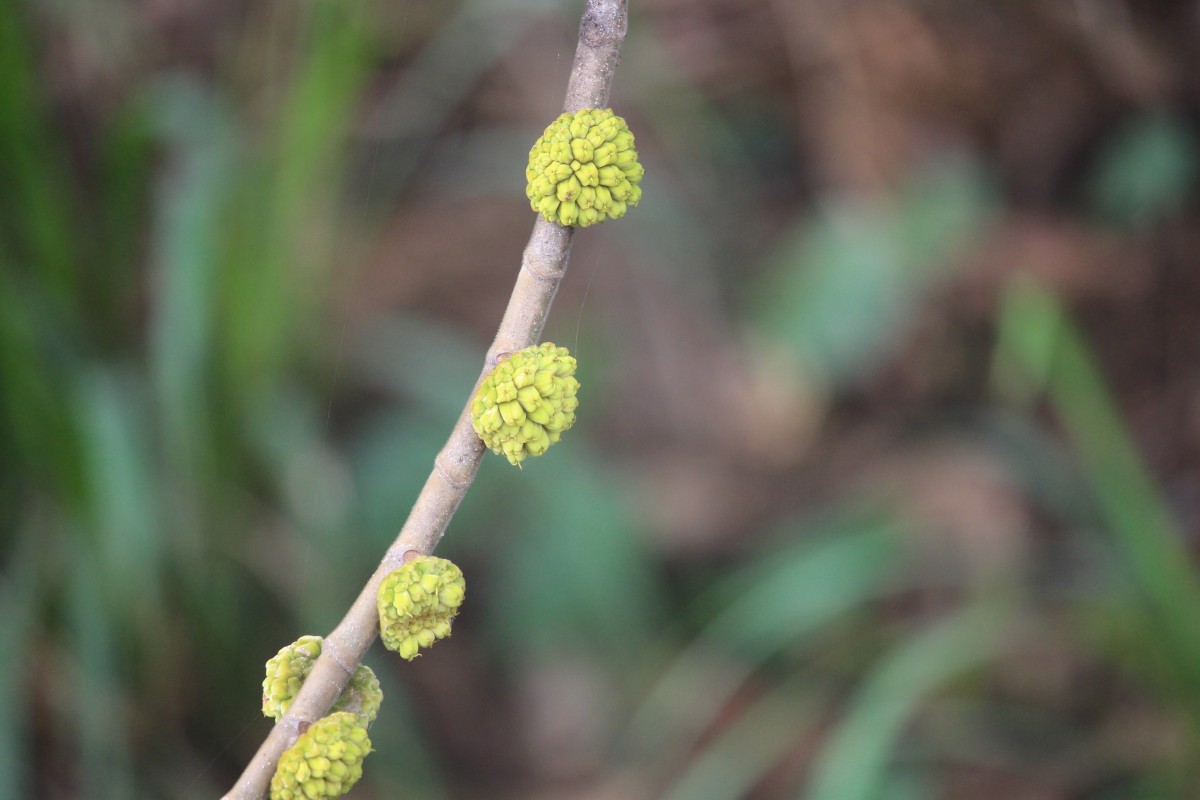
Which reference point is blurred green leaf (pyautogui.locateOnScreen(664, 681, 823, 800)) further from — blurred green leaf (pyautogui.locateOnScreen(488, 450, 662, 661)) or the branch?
the branch

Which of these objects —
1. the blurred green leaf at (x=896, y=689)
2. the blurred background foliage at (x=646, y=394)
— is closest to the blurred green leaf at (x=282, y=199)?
the blurred background foliage at (x=646, y=394)

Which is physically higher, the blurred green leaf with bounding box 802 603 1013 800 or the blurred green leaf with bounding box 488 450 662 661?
the blurred green leaf with bounding box 488 450 662 661

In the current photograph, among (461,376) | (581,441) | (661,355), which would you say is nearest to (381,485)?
(461,376)

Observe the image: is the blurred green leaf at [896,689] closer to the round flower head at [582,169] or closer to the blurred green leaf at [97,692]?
the blurred green leaf at [97,692]

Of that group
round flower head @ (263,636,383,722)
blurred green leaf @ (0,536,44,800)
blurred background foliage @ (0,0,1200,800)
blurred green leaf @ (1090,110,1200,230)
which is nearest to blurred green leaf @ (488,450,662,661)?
blurred background foliage @ (0,0,1200,800)

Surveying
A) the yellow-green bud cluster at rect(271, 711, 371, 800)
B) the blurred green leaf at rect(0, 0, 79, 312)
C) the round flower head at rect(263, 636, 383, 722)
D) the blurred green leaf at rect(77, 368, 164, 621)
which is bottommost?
the yellow-green bud cluster at rect(271, 711, 371, 800)

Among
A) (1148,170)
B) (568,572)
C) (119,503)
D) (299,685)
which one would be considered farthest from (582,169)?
(1148,170)

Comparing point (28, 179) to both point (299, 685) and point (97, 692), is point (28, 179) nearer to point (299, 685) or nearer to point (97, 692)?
point (97, 692)
